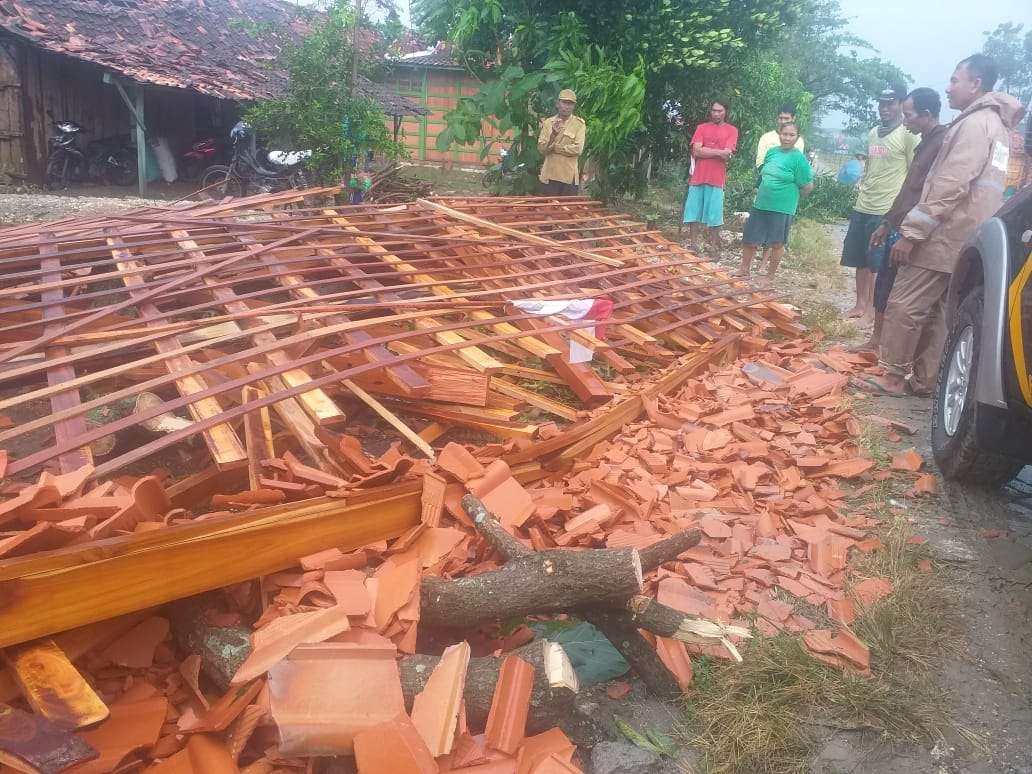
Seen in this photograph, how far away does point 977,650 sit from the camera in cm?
236

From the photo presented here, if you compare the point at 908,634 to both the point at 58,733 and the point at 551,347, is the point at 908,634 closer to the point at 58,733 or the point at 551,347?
the point at 551,347

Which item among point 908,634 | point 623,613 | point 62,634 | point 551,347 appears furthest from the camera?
point 551,347

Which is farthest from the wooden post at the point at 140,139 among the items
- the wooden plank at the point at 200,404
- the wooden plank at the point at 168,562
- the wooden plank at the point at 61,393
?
the wooden plank at the point at 168,562

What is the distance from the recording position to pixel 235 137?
583 inches

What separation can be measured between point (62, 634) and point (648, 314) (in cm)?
345

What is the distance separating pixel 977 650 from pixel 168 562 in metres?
2.43

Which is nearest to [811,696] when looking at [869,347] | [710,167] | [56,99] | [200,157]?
[869,347]

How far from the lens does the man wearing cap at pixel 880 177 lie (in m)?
5.82

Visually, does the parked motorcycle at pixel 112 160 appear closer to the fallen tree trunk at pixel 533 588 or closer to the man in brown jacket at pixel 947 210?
the man in brown jacket at pixel 947 210

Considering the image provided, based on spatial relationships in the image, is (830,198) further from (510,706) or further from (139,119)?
(510,706)

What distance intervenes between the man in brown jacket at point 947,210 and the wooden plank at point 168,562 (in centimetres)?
338

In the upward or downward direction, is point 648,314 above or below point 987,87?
below

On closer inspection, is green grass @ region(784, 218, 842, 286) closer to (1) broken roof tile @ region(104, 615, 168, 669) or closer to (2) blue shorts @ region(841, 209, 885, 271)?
(2) blue shorts @ region(841, 209, 885, 271)

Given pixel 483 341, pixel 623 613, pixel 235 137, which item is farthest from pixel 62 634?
pixel 235 137
